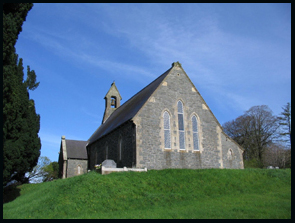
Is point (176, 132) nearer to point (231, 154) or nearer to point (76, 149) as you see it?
point (231, 154)

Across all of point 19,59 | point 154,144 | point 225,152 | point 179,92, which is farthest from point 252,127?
point 19,59

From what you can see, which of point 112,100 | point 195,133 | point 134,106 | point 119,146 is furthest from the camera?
point 112,100

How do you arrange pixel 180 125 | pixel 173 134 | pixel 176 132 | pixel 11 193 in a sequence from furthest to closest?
pixel 11 193 → pixel 180 125 → pixel 176 132 → pixel 173 134

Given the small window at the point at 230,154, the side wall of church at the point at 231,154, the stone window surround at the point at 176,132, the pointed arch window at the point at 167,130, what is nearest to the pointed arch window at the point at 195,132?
the stone window surround at the point at 176,132

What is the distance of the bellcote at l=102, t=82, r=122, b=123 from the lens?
1619 inches

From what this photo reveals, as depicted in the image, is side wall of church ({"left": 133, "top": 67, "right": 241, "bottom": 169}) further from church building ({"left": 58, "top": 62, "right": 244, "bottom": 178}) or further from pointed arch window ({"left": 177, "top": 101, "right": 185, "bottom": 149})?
pointed arch window ({"left": 177, "top": 101, "right": 185, "bottom": 149})

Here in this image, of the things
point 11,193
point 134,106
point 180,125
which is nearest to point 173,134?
point 180,125

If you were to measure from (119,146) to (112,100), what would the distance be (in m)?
18.4

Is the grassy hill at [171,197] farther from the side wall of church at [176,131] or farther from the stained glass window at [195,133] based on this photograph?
the stained glass window at [195,133]

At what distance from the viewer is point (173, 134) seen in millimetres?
Result: 23328

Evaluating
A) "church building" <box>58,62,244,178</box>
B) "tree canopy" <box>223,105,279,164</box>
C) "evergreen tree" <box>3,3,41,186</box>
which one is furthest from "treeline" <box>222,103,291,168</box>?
"evergreen tree" <box>3,3,41,186</box>

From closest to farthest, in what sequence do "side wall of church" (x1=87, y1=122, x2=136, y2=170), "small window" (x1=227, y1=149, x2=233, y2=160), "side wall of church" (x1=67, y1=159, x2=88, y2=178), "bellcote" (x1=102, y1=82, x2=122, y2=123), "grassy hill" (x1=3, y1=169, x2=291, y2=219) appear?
"grassy hill" (x1=3, y1=169, x2=291, y2=219) < "side wall of church" (x1=87, y1=122, x2=136, y2=170) < "small window" (x1=227, y1=149, x2=233, y2=160) < "side wall of church" (x1=67, y1=159, x2=88, y2=178) < "bellcote" (x1=102, y1=82, x2=122, y2=123)

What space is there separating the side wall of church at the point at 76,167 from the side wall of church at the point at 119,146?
3.32m

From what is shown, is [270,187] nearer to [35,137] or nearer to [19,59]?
[35,137]
